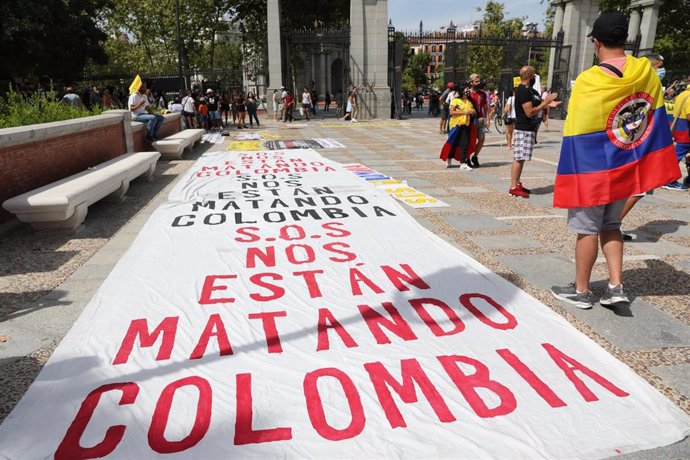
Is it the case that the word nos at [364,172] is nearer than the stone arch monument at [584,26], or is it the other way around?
the word nos at [364,172]

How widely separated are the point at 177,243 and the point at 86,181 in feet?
6.97

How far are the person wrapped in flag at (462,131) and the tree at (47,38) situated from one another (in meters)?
23.0

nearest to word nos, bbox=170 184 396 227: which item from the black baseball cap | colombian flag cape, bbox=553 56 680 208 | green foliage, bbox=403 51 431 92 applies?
colombian flag cape, bbox=553 56 680 208

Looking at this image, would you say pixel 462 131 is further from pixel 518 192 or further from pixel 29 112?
pixel 29 112

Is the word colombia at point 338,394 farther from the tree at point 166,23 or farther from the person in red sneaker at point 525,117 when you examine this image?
the tree at point 166,23

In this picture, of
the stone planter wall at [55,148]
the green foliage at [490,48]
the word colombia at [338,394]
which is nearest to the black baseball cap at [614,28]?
the word colombia at [338,394]

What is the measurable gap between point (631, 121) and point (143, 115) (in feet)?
36.7

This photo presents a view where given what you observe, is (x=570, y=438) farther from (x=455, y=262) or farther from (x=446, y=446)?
(x=455, y=262)

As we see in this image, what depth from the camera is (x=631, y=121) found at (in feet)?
10.7

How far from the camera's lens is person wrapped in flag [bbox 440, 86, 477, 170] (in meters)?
9.79

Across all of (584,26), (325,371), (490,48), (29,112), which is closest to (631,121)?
(325,371)

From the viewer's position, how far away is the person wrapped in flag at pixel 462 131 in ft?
32.1

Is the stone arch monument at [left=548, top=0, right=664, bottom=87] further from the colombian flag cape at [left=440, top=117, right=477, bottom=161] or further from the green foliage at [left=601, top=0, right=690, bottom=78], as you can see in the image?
the colombian flag cape at [left=440, top=117, right=477, bottom=161]

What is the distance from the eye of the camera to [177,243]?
5160mm
